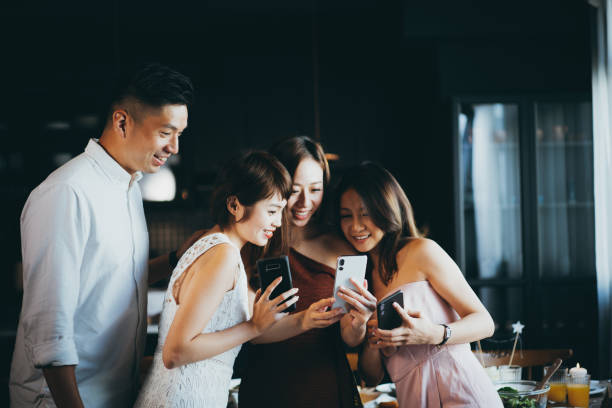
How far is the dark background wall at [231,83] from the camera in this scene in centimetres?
417

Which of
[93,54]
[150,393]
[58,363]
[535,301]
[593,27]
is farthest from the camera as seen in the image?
[93,54]

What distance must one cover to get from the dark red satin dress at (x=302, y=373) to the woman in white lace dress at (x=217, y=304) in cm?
26

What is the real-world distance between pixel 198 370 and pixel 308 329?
1.21ft

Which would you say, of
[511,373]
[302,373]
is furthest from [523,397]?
[302,373]

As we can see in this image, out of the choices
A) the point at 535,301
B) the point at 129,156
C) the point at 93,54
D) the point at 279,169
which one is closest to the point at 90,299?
the point at 129,156

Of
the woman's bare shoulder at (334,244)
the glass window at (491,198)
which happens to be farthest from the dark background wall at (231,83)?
the woman's bare shoulder at (334,244)

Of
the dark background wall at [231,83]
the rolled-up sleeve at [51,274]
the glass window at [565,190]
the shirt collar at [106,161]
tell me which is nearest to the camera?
the rolled-up sleeve at [51,274]

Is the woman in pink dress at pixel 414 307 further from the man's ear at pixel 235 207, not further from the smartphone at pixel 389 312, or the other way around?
the man's ear at pixel 235 207

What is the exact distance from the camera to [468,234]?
3777 millimetres

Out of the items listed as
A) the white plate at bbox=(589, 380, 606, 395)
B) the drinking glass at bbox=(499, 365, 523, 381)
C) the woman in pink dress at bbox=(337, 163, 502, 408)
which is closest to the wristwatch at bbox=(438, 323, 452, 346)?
the woman in pink dress at bbox=(337, 163, 502, 408)

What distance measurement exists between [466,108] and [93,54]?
3004 mm

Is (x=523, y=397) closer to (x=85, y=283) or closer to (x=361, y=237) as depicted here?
(x=361, y=237)

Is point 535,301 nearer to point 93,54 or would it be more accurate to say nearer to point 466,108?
point 466,108

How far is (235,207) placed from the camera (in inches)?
62.4
